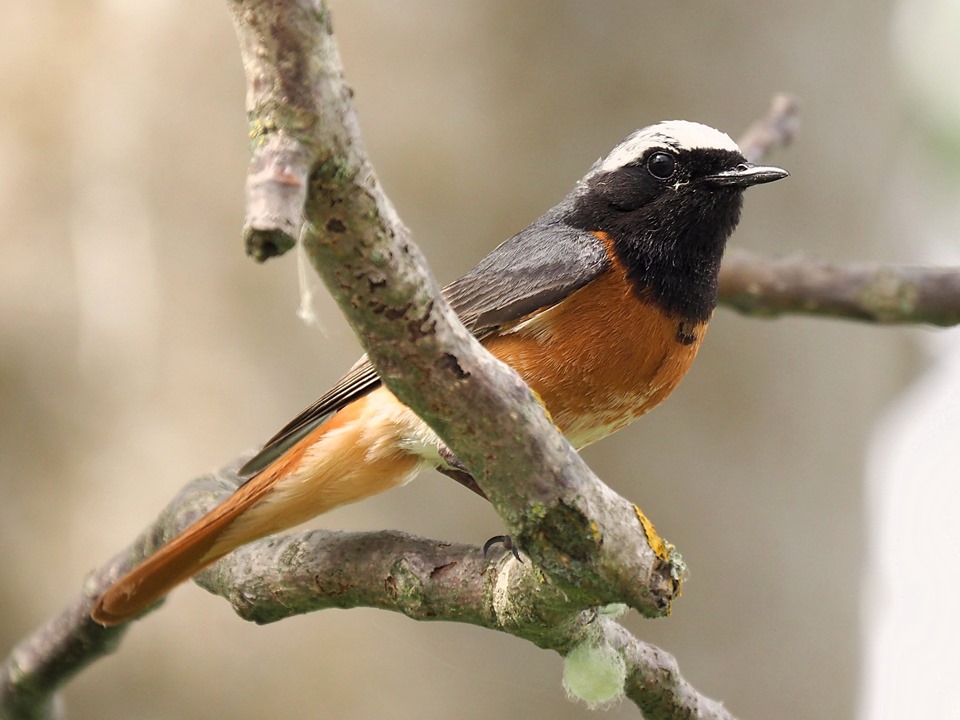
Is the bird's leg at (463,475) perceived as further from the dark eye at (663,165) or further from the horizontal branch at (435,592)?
the dark eye at (663,165)

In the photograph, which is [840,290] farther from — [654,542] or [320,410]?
[654,542]

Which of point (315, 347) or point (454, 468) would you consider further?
point (315, 347)

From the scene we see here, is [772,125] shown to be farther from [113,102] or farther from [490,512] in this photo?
[113,102]

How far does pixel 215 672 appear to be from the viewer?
3.88 m

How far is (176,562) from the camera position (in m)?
2.66

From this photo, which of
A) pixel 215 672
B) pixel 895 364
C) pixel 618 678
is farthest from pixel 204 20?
pixel 895 364

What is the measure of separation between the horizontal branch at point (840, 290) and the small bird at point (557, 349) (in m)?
0.66

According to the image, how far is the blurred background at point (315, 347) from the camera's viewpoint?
3988mm

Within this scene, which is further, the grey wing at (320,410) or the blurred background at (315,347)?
the blurred background at (315,347)

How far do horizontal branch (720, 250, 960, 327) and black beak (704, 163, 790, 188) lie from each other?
743mm

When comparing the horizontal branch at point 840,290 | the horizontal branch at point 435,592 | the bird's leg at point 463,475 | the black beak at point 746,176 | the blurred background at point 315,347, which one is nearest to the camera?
the horizontal branch at point 435,592

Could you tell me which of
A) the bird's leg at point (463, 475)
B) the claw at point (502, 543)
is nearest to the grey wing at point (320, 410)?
the bird's leg at point (463, 475)

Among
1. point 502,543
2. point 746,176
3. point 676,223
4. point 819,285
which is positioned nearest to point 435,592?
point 502,543

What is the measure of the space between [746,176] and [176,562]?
186cm
